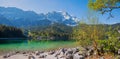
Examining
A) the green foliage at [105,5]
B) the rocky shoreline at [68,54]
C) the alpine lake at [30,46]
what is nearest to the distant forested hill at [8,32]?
the alpine lake at [30,46]

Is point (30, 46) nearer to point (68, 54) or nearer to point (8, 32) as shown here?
point (68, 54)

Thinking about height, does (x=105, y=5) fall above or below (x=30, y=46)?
above

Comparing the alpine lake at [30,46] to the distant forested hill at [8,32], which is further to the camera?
the distant forested hill at [8,32]

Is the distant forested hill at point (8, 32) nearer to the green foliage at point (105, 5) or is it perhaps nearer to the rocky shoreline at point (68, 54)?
the rocky shoreline at point (68, 54)

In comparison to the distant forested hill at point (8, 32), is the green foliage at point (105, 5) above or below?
above

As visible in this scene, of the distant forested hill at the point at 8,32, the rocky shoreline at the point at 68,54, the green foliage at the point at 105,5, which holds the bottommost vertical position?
the distant forested hill at the point at 8,32

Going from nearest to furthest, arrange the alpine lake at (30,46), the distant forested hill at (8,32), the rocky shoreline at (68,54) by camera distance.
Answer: the rocky shoreline at (68,54) → the alpine lake at (30,46) → the distant forested hill at (8,32)

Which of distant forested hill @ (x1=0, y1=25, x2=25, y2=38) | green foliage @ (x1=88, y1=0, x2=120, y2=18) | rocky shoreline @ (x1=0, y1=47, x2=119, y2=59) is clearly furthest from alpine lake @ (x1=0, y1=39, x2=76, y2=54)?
distant forested hill @ (x1=0, y1=25, x2=25, y2=38)

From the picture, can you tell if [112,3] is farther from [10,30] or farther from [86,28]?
[10,30]

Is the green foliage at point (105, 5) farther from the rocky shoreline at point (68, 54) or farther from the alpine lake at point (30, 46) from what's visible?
the alpine lake at point (30, 46)

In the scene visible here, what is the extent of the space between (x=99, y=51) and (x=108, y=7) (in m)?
5.96

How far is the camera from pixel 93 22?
2072cm

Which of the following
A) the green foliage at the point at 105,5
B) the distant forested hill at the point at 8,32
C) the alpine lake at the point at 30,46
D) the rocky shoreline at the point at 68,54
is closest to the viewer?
the green foliage at the point at 105,5

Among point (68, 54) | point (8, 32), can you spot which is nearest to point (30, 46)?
point (68, 54)
